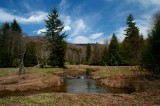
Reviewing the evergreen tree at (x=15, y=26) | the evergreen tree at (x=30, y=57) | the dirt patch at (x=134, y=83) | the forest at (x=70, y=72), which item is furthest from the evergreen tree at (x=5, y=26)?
the dirt patch at (x=134, y=83)

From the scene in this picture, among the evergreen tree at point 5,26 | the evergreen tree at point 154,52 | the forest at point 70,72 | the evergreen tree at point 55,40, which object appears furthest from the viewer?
the evergreen tree at point 5,26

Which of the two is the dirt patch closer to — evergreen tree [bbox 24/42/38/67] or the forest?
the forest

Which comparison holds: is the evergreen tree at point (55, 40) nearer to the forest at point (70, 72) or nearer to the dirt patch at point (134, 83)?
the forest at point (70, 72)

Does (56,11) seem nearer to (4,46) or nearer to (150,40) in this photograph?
(4,46)

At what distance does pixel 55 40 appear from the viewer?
56.4m

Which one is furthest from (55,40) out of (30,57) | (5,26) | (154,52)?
(154,52)

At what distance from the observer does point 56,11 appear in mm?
59500

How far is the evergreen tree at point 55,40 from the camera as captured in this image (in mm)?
54906

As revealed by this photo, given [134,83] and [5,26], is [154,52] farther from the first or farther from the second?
[5,26]

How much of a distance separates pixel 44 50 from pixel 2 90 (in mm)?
37758

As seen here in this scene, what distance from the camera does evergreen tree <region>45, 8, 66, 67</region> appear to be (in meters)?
54.9

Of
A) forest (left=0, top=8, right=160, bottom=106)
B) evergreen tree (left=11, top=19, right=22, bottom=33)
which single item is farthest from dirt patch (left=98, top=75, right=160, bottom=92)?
evergreen tree (left=11, top=19, right=22, bottom=33)

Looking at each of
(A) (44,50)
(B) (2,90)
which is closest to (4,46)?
(A) (44,50)

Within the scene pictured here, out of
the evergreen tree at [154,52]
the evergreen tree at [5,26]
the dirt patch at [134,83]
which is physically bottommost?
the dirt patch at [134,83]
